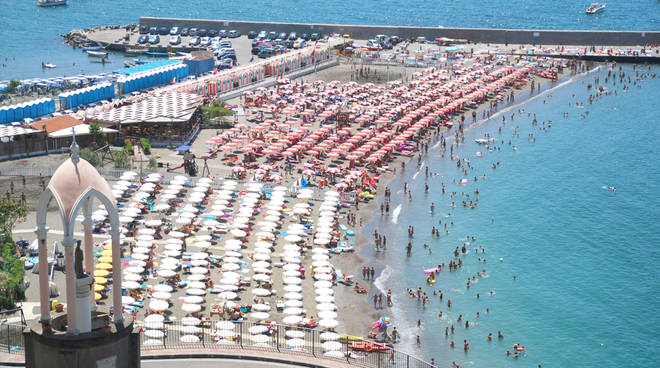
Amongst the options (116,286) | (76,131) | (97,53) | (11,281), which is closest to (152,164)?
(76,131)

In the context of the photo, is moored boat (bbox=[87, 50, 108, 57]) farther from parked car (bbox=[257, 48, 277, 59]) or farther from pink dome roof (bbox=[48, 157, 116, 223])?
pink dome roof (bbox=[48, 157, 116, 223])

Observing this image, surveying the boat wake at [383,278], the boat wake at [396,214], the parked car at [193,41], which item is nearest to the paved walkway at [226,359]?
the boat wake at [383,278]

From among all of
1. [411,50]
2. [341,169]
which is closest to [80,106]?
[341,169]

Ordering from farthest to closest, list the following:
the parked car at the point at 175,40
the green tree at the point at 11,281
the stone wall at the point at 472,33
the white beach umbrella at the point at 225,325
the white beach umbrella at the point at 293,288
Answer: the stone wall at the point at 472,33 → the parked car at the point at 175,40 → the white beach umbrella at the point at 293,288 → the green tree at the point at 11,281 → the white beach umbrella at the point at 225,325

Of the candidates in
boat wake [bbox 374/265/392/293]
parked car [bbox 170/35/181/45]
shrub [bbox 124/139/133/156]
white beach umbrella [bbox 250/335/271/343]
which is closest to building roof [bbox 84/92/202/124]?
shrub [bbox 124/139/133/156]

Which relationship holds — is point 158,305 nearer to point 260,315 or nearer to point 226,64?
point 260,315

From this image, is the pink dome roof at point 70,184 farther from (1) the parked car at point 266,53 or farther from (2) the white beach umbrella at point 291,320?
(1) the parked car at point 266,53
